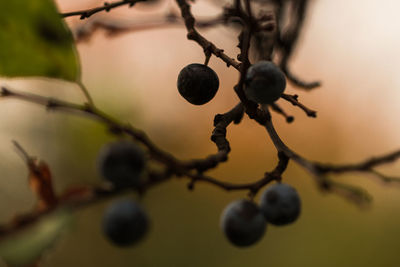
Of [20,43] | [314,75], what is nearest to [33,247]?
[20,43]

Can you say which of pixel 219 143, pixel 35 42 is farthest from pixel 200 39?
pixel 35 42

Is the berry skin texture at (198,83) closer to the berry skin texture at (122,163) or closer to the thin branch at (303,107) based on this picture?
the thin branch at (303,107)

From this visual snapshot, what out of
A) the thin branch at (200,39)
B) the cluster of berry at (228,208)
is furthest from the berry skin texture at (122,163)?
the thin branch at (200,39)

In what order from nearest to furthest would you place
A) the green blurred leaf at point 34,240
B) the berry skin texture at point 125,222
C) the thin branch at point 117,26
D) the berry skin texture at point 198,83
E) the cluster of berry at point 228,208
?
the green blurred leaf at point 34,240 → the cluster of berry at point 228,208 → the berry skin texture at point 125,222 → the berry skin texture at point 198,83 → the thin branch at point 117,26

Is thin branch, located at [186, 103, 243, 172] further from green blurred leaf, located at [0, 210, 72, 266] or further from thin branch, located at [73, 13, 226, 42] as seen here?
thin branch, located at [73, 13, 226, 42]

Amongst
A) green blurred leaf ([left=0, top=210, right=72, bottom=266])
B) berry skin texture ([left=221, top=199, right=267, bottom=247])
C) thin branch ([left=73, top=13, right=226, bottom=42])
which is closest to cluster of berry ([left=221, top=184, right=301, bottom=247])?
berry skin texture ([left=221, top=199, right=267, bottom=247])

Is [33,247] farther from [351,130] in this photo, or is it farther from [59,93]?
[351,130]

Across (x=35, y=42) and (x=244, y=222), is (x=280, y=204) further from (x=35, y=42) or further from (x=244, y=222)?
(x=35, y=42)
